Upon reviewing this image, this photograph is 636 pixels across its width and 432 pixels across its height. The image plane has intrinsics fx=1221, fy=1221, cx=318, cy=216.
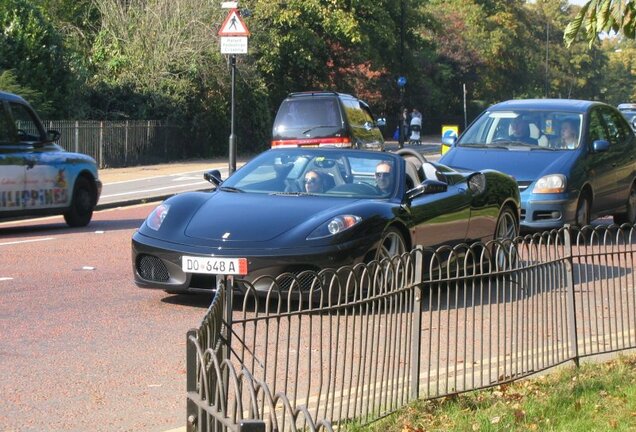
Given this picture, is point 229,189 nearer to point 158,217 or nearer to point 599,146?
point 158,217

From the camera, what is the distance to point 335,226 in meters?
10.2

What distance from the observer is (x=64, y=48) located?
3491cm

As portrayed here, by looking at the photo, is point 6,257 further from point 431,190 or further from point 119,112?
point 119,112

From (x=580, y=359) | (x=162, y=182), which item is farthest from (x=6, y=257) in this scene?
(x=162, y=182)

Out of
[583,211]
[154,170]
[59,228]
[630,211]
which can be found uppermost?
[583,211]

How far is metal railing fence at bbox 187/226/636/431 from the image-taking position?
20.4 ft

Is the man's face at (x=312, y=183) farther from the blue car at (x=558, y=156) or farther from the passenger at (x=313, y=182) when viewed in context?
the blue car at (x=558, y=156)

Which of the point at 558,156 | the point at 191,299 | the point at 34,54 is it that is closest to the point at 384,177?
the point at 191,299

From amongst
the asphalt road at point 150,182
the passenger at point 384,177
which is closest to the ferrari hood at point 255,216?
the passenger at point 384,177

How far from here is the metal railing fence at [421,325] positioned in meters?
6.21

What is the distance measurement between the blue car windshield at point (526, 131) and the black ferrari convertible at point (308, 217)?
4.37 m

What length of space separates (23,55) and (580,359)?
26.6 metres

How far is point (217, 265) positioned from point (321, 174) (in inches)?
79.4

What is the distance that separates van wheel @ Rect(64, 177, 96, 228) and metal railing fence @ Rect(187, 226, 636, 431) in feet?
27.7
